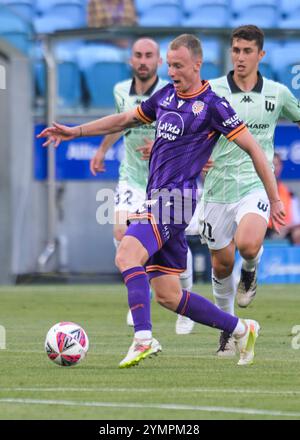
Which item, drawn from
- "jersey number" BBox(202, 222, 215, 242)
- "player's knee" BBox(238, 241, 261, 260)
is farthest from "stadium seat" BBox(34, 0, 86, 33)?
"player's knee" BBox(238, 241, 261, 260)

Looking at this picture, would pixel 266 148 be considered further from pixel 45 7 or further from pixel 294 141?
pixel 45 7

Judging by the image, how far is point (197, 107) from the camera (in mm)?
8555

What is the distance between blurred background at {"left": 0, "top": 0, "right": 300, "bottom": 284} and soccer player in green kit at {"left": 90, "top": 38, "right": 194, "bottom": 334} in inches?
231

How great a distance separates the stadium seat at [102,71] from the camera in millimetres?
19422

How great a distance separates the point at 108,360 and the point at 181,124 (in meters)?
1.80

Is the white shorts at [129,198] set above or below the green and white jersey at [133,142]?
below

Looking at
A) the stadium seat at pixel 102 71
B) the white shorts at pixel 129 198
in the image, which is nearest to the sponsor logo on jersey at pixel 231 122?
the white shorts at pixel 129 198

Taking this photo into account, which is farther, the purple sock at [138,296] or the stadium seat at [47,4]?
the stadium seat at [47,4]

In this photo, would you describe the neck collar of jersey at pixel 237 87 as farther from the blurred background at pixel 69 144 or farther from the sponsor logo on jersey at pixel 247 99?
the blurred background at pixel 69 144

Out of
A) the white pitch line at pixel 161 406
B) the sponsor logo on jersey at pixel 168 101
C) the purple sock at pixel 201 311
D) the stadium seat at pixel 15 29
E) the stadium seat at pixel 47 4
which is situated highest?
the stadium seat at pixel 47 4

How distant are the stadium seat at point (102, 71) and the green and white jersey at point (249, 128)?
9.07 m

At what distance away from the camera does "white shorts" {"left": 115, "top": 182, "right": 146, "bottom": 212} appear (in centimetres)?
1273

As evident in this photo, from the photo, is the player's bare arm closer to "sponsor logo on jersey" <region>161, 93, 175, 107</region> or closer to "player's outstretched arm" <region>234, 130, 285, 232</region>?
"sponsor logo on jersey" <region>161, 93, 175, 107</region>
